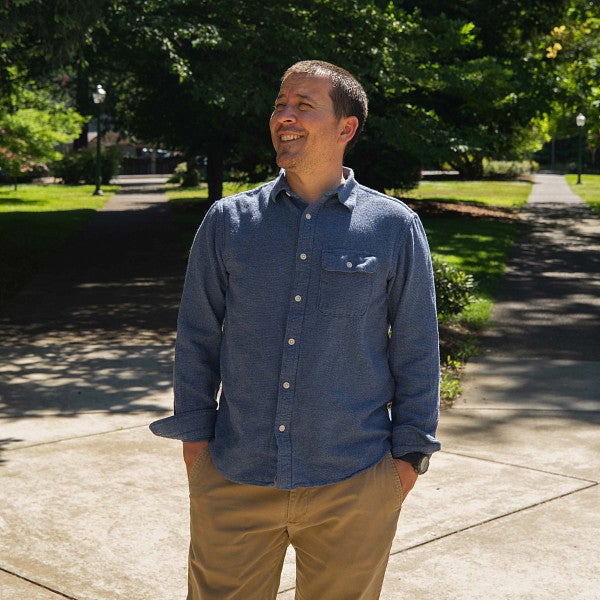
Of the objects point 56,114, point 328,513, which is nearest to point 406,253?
point 328,513

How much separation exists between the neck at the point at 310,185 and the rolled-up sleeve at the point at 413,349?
233mm

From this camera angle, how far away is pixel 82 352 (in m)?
8.98

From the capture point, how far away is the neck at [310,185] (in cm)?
263

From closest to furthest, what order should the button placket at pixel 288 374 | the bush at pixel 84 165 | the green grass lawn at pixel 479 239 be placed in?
1. the button placket at pixel 288 374
2. the green grass lawn at pixel 479 239
3. the bush at pixel 84 165

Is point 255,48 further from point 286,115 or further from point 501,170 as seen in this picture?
point 501,170

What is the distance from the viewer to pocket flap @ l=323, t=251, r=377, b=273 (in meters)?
2.52

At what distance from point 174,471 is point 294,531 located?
9.86 feet

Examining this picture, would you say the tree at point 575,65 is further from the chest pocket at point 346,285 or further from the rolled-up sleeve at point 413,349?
the chest pocket at point 346,285

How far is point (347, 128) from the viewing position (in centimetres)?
264

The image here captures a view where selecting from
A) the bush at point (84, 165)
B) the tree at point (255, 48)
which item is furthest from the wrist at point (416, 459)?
the bush at point (84, 165)

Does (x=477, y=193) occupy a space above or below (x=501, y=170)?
above

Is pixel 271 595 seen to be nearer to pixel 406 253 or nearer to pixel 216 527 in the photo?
pixel 216 527

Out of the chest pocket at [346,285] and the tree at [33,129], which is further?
the tree at [33,129]

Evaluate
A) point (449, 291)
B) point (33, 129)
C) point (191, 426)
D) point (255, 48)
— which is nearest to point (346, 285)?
point (191, 426)
